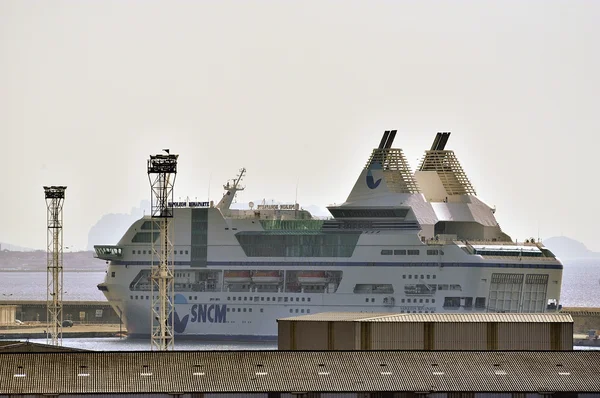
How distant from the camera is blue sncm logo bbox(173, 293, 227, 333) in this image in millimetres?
111125

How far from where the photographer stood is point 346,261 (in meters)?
111

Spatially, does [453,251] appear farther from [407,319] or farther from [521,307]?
[407,319]

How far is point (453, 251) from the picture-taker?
108188mm

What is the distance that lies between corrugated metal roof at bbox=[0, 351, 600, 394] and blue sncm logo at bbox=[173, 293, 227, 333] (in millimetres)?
57411

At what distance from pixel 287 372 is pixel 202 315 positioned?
195 ft

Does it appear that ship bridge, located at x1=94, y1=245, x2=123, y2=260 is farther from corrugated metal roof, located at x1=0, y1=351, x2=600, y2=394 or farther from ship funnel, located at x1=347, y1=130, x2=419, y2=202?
corrugated metal roof, located at x1=0, y1=351, x2=600, y2=394

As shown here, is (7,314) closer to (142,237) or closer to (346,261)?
(142,237)

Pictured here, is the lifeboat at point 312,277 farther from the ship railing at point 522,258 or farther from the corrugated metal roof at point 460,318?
the corrugated metal roof at point 460,318

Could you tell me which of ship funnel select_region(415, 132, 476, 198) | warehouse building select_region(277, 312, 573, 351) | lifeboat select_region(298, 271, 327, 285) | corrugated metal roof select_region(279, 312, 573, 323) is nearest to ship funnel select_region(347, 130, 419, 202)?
ship funnel select_region(415, 132, 476, 198)

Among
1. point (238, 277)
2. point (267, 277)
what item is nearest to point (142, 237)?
point (238, 277)

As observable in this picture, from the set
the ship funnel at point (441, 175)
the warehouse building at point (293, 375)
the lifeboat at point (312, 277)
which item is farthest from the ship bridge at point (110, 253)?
the warehouse building at point (293, 375)

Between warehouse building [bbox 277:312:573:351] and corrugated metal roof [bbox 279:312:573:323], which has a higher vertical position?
corrugated metal roof [bbox 279:312:573:323]

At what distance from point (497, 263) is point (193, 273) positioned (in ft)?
63.0

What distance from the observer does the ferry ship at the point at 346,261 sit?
108188mm
